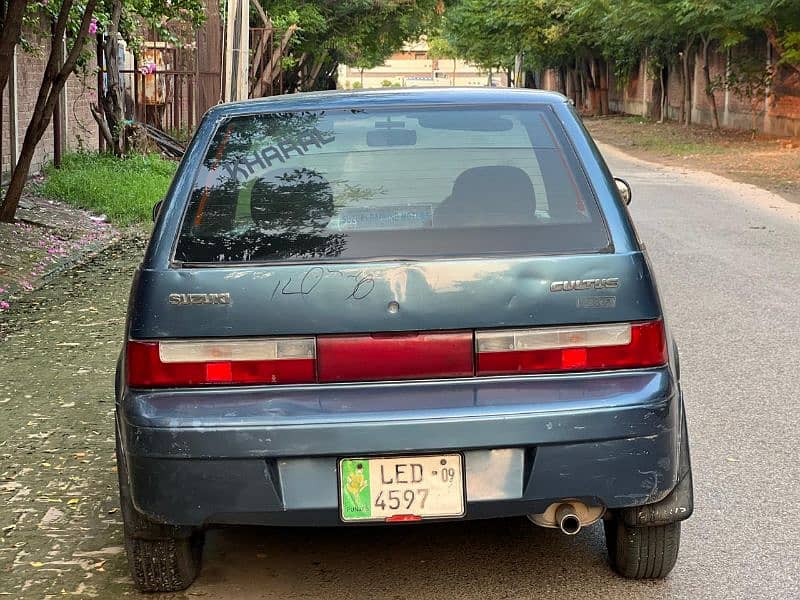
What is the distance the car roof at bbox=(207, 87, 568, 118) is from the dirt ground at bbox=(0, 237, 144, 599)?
1553 millimetres

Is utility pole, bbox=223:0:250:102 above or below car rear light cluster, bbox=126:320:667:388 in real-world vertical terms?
above

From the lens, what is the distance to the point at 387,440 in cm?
346

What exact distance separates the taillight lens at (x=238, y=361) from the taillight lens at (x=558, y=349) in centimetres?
48

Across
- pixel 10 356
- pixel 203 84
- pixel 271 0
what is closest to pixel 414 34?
pixel 271 0

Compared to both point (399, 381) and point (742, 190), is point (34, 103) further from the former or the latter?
point (399, 381)

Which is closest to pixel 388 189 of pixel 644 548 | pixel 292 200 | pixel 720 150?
pixel 292 200

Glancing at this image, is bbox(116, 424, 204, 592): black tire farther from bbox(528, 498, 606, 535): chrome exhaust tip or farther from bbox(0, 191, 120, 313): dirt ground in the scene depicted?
bbox(0, 191, 120, 313): dirt ground

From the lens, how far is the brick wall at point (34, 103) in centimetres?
1655

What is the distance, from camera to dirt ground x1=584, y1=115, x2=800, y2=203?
70.2 ft

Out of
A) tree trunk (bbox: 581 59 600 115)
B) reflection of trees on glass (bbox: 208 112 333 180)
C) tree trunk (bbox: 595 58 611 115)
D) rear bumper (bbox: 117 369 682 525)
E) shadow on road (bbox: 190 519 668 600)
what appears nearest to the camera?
rear bumper (bbox: 117 369 682 525)

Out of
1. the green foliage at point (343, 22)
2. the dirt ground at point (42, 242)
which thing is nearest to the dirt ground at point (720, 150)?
the green foliage at point (343, 22)

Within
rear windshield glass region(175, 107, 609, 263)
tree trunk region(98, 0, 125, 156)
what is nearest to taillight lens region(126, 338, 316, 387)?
rear windshield glass region(175, 107, 609, 263)

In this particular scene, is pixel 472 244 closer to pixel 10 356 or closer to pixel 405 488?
pixel 405 488

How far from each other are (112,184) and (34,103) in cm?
293
